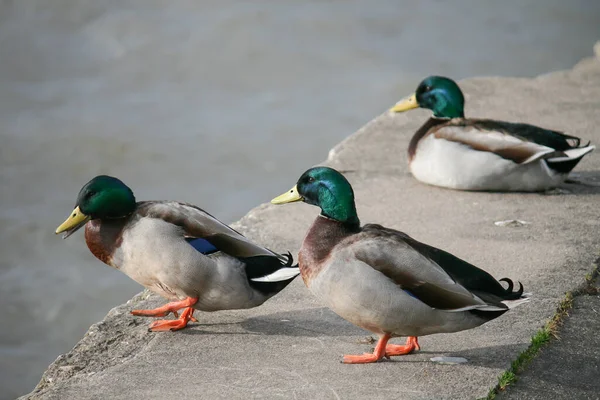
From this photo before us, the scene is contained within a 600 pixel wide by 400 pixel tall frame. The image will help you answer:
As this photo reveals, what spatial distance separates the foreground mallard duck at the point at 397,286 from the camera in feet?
13.0

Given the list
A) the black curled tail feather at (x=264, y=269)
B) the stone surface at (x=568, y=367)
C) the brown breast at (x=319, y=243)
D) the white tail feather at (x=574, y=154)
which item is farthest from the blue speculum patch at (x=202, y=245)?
the white tail feather at (x=574, y=154)

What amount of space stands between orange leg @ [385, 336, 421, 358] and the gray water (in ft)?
10.7

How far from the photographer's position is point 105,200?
4.50 metres

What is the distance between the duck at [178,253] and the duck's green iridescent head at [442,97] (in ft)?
8.78

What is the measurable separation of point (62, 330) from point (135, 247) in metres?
3.54

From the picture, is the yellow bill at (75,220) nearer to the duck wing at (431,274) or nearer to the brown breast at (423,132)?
the duck wing at (431,274)

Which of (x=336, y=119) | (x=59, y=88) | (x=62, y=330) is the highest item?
(x=59, y=88)

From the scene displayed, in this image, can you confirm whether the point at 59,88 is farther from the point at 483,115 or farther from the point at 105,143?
the point at 483,115

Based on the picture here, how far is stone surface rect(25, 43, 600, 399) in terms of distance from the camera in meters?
4.00

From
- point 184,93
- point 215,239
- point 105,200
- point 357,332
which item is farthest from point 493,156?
point 184,93

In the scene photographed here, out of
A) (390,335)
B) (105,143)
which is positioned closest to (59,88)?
(105,143)


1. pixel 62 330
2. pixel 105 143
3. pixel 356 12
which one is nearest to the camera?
pixel 62 330

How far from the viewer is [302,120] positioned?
38.1ft

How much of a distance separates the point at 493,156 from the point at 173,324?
8.89ft
